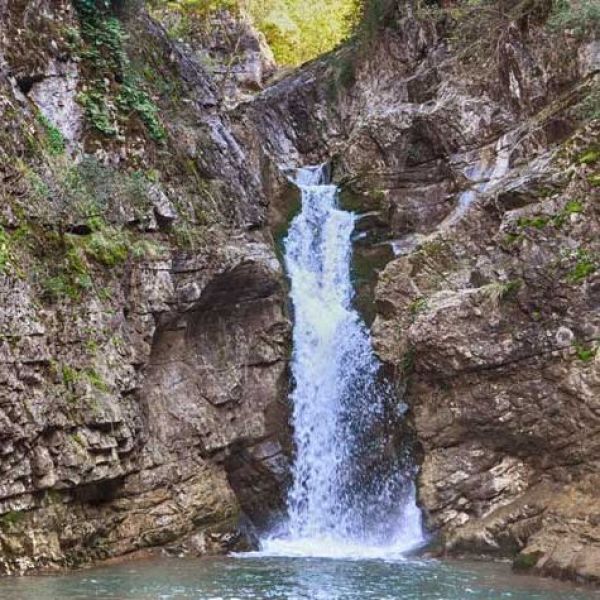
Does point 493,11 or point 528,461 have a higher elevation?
point 493,11

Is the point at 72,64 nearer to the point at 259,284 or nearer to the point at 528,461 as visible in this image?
the point at 259,284

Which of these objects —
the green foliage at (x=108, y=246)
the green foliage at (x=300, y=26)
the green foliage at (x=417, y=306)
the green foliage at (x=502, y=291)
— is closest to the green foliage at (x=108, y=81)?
the green foliage at (x=108, y=246)

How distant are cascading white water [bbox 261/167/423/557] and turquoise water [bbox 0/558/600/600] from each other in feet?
7.41

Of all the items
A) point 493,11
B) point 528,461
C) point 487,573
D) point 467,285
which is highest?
point 493,11

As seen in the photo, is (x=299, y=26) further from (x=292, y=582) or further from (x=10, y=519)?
(x=292, y=582)

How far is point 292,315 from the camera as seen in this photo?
67.8 ft

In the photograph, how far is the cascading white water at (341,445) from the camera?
17.6 metres

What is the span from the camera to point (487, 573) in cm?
1372

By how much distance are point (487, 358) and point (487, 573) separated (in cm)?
460

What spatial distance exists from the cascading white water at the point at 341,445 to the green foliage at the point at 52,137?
7170 mm

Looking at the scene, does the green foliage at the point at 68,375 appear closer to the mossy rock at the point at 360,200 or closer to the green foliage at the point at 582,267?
the green foliage at the point at 582,267

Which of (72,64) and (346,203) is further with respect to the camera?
(346,203)

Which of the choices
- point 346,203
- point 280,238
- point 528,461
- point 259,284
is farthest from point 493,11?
point 528,461

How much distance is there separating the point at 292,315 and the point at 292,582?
29.4ft
